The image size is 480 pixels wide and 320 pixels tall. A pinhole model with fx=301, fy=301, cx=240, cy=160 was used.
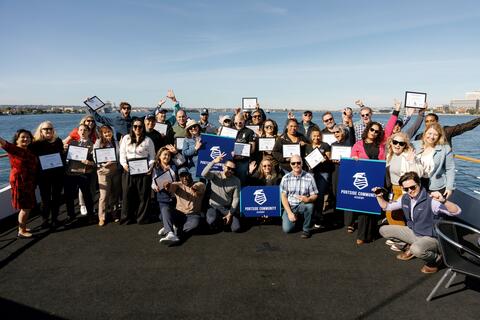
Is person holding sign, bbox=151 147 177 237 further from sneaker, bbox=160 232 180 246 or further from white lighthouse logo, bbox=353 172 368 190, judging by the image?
white lighthouse logo, bbox=353 172 368 190

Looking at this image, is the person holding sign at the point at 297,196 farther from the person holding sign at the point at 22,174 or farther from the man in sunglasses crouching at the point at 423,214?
the person holding sign at the point at 22,174

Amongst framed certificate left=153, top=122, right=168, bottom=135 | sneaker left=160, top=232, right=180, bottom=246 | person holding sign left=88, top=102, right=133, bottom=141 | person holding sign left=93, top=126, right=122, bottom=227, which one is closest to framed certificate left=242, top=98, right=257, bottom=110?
framed certificate left=153, top=122, right=168, bottom=135

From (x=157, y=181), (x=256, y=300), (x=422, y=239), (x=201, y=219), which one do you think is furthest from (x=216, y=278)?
(x=422, y=239)

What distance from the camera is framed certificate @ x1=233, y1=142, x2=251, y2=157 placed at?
575cm

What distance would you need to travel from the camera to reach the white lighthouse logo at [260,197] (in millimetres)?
5387

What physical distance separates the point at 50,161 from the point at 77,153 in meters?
0.43

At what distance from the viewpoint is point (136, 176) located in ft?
18.4

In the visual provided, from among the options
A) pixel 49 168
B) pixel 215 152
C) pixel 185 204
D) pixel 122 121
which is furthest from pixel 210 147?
pixel 49 168

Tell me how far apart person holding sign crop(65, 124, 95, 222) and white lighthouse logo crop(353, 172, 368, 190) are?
184 inches

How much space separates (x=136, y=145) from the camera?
17.6ft

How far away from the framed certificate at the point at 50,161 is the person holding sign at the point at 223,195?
2.53 metres

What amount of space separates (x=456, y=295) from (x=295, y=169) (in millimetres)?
2610

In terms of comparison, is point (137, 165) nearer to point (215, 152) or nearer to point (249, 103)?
point (215, 152)

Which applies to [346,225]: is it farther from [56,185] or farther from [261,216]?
[56,185]
